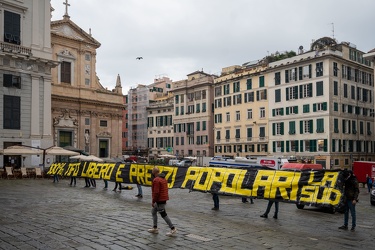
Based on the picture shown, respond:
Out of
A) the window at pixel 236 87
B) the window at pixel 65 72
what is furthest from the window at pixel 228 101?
the window at pixel 65 72

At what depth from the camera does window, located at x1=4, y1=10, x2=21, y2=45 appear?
38.5 meters

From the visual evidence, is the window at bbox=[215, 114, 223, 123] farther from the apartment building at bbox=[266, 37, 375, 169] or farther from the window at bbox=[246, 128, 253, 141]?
the apartment building at bbox=[266, 37, 375, 169]

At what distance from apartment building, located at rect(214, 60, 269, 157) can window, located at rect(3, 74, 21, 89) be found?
38.4 metres

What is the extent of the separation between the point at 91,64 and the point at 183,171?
4136 cm

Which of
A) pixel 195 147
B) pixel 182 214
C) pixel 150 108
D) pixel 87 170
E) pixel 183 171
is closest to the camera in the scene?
pixel 182 214

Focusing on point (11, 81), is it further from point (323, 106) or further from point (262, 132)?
point (323, 106)

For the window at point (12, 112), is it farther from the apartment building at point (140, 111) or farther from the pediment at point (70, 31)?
the apartment building at point (140, 111)

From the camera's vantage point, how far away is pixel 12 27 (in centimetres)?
3903

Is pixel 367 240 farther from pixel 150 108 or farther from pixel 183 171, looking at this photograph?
pixel 150 108

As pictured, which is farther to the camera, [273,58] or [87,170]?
[273,58]

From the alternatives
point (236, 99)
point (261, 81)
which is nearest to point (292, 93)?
point (261, 81)

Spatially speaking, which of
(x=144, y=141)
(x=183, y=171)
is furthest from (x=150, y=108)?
(x=183, y=171)

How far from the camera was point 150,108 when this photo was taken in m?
90.9

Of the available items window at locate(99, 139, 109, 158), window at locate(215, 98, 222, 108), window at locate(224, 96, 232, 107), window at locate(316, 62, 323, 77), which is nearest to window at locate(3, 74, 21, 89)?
window at locate(99, 139, 109, 158)
